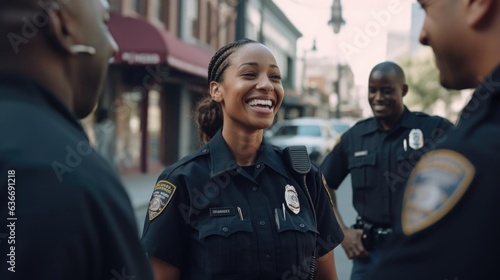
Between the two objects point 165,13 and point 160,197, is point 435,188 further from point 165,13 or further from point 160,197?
point 165,13

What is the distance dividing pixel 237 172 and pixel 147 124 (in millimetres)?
15520

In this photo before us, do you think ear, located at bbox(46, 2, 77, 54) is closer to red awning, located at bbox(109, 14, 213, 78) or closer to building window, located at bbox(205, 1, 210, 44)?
red awning, located at bbox(109, 14, 213, 78)

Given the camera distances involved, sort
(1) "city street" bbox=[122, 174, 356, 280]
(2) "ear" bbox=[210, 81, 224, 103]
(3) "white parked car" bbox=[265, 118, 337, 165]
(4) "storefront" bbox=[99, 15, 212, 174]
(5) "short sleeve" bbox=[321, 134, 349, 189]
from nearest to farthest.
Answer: (2) "ear" bbox=[210, 81, 224, 103] < (5) "short sleeve" bbox=[321, 134, 349, 189] < (1) "city street" bbox=[122, 174, 356, 280] < (4) "storefront" bbox=[99, 15, 212, 174] < (3) "white parked car" bbox=[265, 118, 337, 165]

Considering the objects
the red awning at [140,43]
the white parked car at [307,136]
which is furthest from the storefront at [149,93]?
the white parked car at [307,136]

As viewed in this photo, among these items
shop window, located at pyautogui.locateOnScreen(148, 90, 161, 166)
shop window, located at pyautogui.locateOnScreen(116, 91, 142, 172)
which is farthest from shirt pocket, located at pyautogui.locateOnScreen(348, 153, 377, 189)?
shop window, located at pyautogui.locateOnScreen(148, 90, 161, 166)

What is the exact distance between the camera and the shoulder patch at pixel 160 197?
2432 mm

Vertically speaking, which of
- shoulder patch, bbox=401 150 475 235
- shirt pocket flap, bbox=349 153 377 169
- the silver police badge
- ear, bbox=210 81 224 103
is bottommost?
the silver police badge

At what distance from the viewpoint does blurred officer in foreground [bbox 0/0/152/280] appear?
1053 mm

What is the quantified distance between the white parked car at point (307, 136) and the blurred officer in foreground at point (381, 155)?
14.5 metres

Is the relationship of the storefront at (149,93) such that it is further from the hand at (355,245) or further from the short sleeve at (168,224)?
the short sleeve at (168,224)

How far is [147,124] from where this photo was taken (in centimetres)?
1778

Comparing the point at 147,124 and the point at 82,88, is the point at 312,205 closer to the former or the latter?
the point at 82,88

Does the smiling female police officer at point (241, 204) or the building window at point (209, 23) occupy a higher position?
the building window at point (209, 23)

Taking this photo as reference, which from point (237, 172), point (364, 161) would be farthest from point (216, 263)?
point (364, 161)
